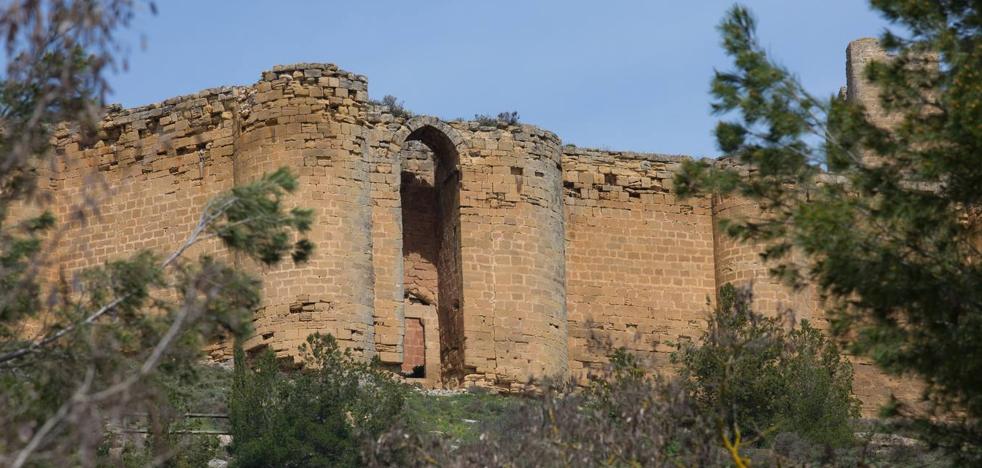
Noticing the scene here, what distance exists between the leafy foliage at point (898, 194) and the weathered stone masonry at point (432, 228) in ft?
32.4

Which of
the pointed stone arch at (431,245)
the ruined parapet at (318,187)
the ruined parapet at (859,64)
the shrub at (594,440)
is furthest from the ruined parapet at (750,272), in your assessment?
the shrub at (594,440)

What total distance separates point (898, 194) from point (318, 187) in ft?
37.9

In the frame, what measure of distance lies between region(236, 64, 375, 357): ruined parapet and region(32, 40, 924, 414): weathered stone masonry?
2cm

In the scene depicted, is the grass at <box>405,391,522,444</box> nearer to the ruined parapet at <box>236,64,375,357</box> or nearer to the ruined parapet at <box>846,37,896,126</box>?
the ruined parapet at <box>236,64,375,357</box>

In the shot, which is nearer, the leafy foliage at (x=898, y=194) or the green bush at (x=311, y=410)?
the leafy foliage at (x=898, y=194)

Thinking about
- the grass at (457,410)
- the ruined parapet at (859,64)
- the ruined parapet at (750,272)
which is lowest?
the grass at (457,410)

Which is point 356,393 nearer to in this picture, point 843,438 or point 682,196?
point 843,438

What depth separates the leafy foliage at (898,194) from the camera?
15.5m

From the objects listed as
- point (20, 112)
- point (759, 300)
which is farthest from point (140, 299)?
point (759, 300)

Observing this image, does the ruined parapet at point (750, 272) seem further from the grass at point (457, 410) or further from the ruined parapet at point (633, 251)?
the grass at point (457, 410)

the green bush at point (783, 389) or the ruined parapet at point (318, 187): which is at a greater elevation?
the ruined parapet at point (318, 187)

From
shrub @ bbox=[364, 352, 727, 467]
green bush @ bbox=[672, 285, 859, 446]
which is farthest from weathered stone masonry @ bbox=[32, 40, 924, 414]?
shrub @ bbox=[364, 352, 727, 467]

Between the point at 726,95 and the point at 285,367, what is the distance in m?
10.00

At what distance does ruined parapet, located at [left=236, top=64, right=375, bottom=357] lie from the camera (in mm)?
26031
